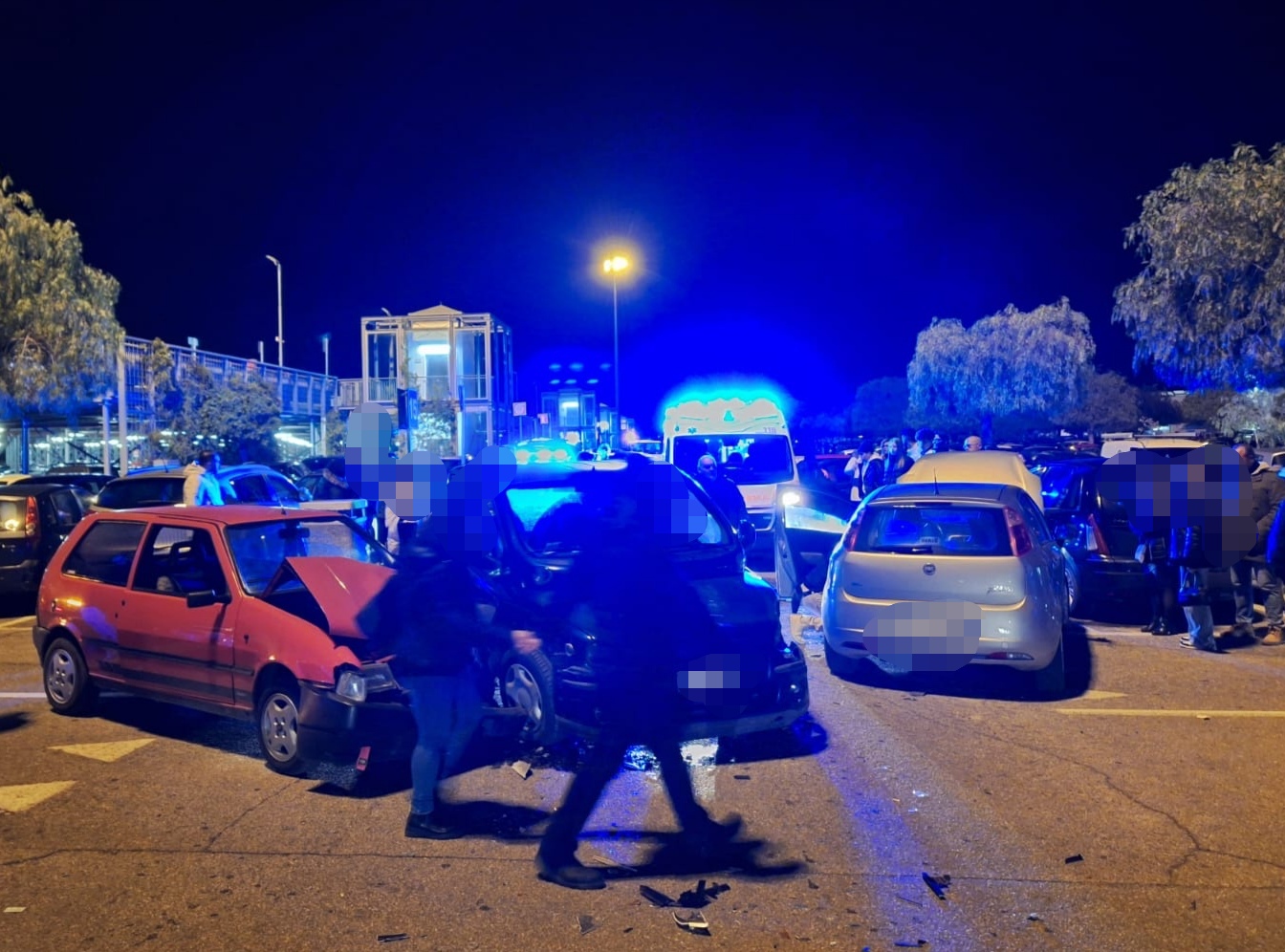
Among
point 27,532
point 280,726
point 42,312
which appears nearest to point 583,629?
point 280,726

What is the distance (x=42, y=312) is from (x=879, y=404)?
65562mm

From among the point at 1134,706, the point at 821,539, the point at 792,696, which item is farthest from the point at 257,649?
the point at 821,539

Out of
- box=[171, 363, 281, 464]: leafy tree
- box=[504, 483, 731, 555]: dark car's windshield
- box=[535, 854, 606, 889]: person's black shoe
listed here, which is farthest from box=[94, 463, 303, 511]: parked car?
box=[171, 363, 281, 464]: leafy tree

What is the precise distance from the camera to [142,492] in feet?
40.4

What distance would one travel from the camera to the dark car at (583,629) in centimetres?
570

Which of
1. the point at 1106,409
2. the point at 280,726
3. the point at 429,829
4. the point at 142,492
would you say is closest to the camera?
the point at 429,829

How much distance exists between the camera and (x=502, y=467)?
22.0 feet

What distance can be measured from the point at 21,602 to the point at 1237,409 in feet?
76.2

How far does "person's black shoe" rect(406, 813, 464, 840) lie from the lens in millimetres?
4988

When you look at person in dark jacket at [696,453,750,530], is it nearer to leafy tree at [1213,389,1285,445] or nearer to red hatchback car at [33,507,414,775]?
red hatchback car at [33,507,414,775]

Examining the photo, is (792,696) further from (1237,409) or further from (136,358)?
(136,358)

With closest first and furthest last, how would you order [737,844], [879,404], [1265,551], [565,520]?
[737,844] → [565,520] → [1265,551] → [879,404]

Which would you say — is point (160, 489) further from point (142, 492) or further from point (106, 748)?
point (106, 748)

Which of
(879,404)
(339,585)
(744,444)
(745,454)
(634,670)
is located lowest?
(634,670)
